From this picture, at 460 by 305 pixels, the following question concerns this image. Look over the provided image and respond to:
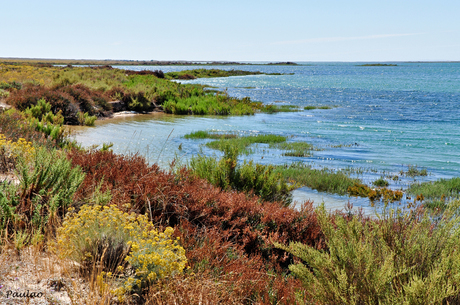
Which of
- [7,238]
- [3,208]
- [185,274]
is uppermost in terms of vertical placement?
[3,208]

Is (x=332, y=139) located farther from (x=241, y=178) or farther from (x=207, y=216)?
(x=207, y=216)

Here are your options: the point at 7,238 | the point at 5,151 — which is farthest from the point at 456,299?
the point at 5,151

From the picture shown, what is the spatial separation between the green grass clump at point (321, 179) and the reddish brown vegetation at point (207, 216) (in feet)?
12.9

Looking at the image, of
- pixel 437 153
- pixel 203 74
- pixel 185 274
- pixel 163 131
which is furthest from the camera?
pixel 203 74

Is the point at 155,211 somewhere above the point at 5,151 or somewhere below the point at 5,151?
below

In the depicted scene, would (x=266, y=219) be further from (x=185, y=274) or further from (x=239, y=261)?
(x=185, y=274)

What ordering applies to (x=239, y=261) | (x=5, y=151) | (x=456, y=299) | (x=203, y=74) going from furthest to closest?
(x=203, y=74)
(x=5, y=151)
(x=239, y=261)
(x=456, y=299)

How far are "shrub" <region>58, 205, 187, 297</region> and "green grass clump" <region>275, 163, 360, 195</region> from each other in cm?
648

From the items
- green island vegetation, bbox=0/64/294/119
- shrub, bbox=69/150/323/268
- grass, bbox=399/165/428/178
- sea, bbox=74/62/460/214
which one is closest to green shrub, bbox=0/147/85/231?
shrub, bbox=69/150/323/268

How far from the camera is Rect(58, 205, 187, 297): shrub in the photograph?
324cm

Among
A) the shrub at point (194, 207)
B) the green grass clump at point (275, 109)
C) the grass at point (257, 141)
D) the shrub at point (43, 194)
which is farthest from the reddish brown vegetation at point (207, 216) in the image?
the green grass clump at point (275, 109)

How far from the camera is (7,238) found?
3.70 meters

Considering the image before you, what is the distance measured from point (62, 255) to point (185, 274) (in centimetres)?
117

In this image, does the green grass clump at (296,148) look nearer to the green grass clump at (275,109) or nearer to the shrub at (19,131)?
the shrub at (19,131)
